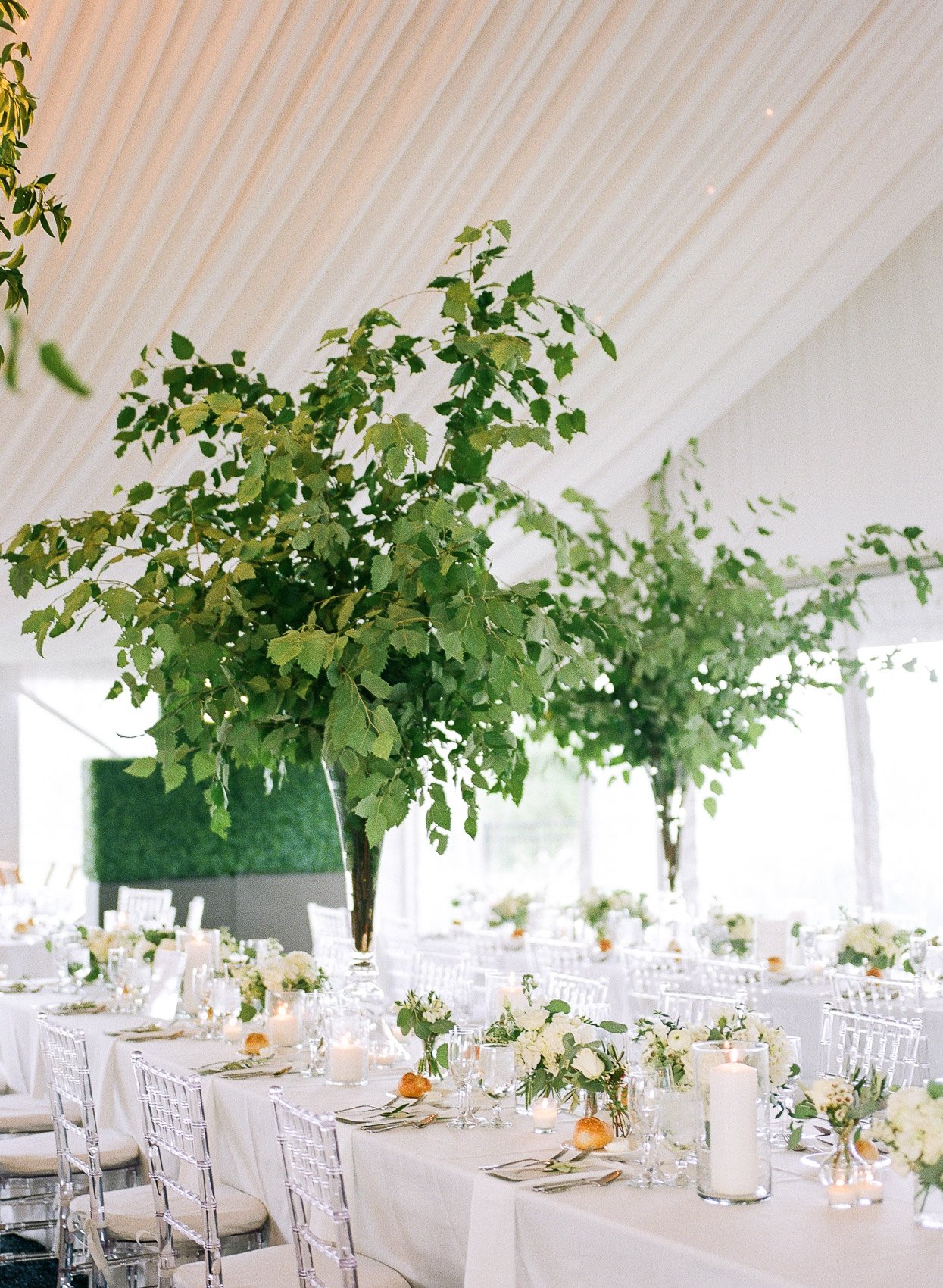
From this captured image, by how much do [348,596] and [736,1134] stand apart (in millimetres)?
1561

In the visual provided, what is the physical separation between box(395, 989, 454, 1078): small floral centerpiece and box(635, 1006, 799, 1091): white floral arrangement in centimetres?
69

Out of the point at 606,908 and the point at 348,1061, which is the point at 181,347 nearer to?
the point at 348,1061

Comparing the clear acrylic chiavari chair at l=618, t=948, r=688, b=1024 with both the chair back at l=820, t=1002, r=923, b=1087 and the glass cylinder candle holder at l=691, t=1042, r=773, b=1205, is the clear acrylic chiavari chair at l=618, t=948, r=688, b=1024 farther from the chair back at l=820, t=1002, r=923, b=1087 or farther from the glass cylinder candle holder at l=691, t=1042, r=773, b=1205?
the glass cylinder candle holder at l=691, t=1042, r=773, b=1205

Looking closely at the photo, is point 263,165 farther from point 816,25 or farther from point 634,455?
point 634,455

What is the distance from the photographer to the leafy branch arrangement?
10.7ft

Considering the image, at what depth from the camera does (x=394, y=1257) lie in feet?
10.5

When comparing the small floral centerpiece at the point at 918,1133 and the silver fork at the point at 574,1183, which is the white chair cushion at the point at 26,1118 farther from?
the small floral centerpiece at the point at 918,1133

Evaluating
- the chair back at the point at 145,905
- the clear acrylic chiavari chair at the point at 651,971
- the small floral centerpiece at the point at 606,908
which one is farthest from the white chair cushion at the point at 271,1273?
the chair back at the point at 145,905

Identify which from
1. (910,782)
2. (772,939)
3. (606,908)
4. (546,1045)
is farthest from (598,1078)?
(910,782)

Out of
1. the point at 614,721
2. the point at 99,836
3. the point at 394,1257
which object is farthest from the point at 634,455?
the point at 394,1257

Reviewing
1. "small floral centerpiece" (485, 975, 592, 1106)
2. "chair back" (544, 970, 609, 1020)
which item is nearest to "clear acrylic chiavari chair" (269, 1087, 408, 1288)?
"small floral centerpiece" (485, 975, 592, 1106)

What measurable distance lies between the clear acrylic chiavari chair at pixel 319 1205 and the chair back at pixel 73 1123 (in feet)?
2.49

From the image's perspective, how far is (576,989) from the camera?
541 centimetres

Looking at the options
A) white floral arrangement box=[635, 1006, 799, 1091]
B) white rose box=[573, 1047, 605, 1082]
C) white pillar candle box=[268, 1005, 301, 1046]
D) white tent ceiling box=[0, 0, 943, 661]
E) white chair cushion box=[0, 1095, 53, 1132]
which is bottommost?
white chair cushion box=[0, 1095, 53, 1132]
